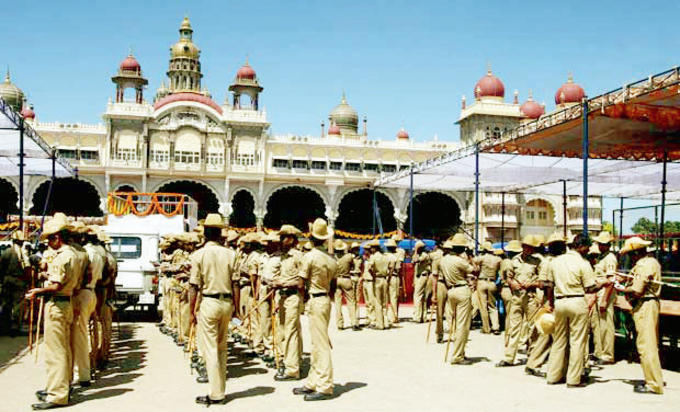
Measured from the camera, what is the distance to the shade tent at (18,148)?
13464 mm

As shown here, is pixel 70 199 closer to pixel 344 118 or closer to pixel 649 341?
pixel 344 118

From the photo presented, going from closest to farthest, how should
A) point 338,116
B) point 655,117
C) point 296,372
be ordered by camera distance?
1. point 296,372
2. point 655,117
3. point 338,116

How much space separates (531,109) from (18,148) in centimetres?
3848

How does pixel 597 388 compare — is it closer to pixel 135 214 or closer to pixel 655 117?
pixel 655 117

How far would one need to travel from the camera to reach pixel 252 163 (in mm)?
41469

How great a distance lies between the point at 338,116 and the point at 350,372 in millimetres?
45255

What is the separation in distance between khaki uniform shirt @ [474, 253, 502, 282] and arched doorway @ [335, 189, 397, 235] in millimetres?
33473

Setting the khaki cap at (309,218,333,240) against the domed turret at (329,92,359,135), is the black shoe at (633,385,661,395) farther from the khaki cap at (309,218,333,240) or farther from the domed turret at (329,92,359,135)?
the domed turret at (329,92,359,135)

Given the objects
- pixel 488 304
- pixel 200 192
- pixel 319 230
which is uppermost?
pixel 200 192

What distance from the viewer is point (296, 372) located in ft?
25.0

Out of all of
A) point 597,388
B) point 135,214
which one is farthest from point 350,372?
point 135,214

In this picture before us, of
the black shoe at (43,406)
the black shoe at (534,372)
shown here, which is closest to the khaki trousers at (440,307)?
the black shoe at (534,372)

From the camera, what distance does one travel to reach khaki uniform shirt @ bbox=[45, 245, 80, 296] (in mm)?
6309

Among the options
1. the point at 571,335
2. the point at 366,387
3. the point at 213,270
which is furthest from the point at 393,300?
the point at 213,270
